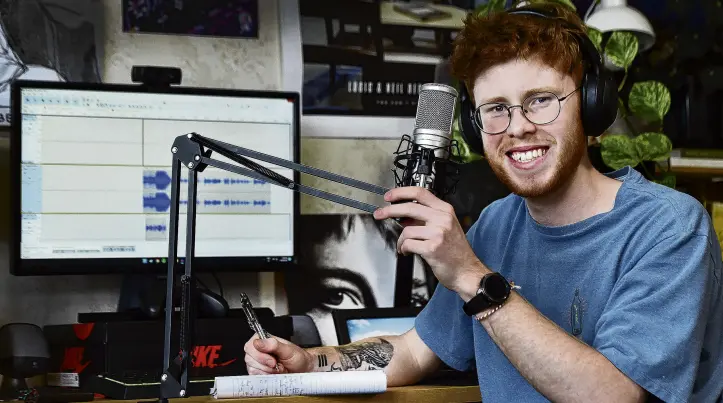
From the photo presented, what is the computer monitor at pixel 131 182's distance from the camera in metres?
1.87

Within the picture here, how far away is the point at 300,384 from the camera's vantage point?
1.49 meters

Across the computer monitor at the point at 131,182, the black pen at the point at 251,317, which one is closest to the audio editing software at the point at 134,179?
the computer monitor at the point at 131,182

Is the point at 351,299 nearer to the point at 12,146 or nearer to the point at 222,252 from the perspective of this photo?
the point at 222,252

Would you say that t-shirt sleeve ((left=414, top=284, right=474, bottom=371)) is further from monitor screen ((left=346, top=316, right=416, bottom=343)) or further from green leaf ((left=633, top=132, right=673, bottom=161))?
green leaf ((left=633, top=132, right=673, bottom=161))

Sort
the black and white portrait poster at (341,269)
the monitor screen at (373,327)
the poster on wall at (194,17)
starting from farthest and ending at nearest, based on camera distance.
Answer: the black and white portrait poster at (341,269) < the poster on wall at (194,17) < the monitor screen at (373,327)

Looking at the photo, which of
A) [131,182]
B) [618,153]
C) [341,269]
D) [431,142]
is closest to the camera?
[431,142]

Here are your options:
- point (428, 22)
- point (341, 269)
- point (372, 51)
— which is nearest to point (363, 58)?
point (372, 51)

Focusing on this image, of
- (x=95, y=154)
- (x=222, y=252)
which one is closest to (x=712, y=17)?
(x=222, y=252)

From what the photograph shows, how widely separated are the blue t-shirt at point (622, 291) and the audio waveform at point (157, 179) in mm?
592

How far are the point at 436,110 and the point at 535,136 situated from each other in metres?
0.27

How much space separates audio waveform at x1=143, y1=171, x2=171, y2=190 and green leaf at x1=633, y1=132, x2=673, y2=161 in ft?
3.40

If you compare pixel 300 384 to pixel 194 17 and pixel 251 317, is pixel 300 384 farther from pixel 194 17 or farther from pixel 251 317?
pixel 194 17

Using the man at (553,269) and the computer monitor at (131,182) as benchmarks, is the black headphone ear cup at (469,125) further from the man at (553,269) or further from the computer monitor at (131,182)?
the computer monitor at (131,182)

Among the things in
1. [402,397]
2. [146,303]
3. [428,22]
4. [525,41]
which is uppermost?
[428,22]
